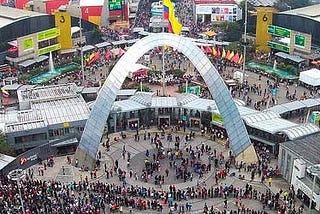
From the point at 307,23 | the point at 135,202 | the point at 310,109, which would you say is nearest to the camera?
the point at 135,202

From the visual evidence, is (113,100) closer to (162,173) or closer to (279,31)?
(162,173)

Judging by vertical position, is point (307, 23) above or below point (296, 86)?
above

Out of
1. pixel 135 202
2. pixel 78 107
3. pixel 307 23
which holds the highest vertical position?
pixel 307 23

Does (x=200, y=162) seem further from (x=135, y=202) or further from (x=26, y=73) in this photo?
(x=26, y=73)

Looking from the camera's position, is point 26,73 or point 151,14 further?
point 151,14

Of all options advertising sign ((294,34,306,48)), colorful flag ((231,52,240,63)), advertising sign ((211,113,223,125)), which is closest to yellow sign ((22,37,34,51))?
colorful flag ((231,52,240,63))

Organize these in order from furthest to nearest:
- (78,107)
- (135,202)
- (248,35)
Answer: (248,35) < (78,107) < (135,202)

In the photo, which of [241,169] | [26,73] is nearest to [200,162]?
[241,169]
